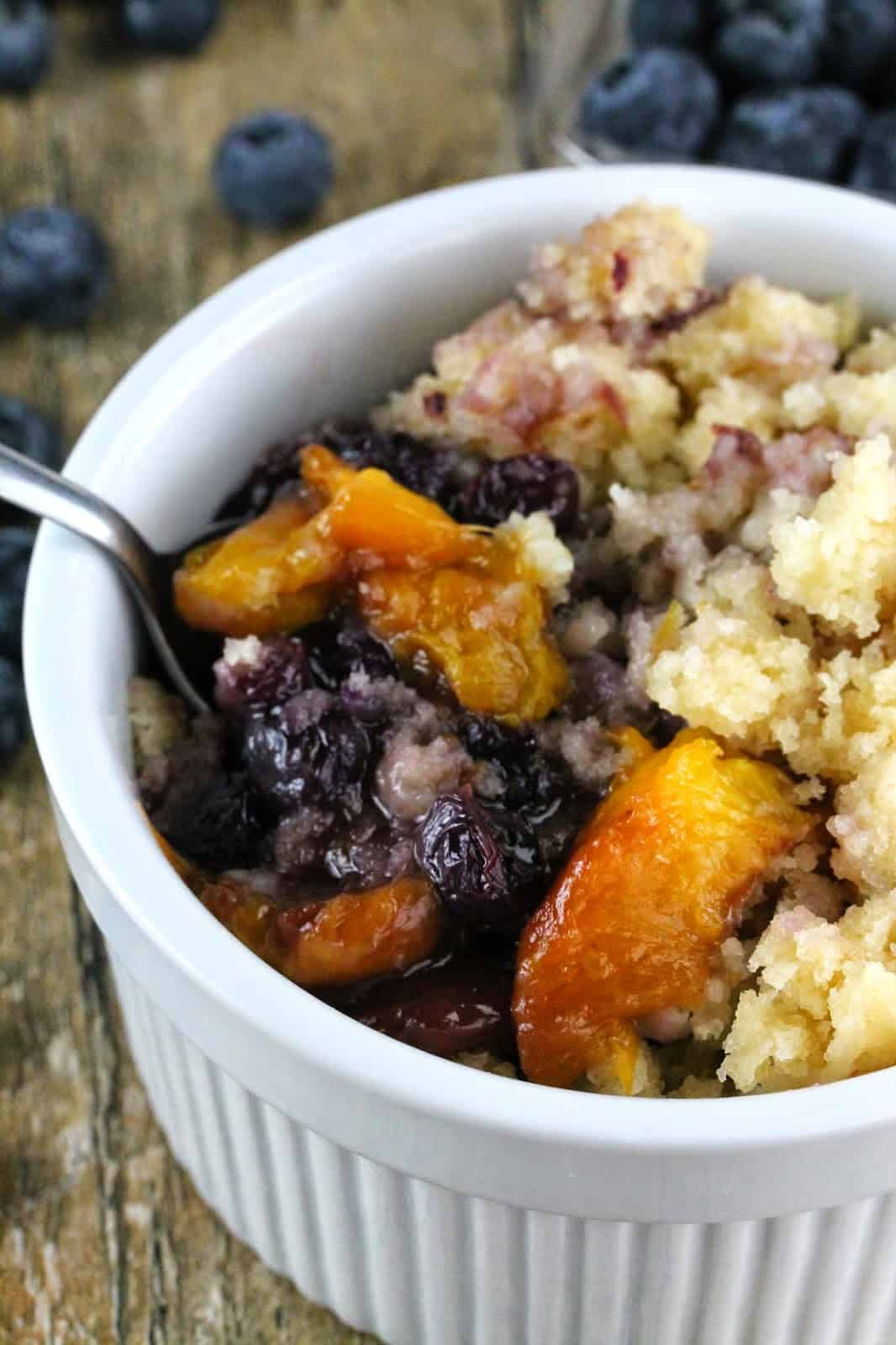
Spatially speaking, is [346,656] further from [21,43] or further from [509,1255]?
[21,43]

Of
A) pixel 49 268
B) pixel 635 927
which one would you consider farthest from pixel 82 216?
pixel 635 927

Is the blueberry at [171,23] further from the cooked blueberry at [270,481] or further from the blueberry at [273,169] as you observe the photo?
the cooked blueberry at [270,481]

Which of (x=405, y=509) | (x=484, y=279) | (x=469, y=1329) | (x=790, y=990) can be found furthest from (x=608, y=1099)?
(x=484, y=279)

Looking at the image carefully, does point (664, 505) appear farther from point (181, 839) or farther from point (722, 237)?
point (181, 839)

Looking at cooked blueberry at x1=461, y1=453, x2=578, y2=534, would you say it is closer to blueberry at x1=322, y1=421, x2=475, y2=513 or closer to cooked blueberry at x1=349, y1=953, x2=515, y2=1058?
blueberry at x1=322, y1=421, x2=475, y2=513

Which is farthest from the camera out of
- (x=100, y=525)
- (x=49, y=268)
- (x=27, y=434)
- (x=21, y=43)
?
(x=21, y=43)
